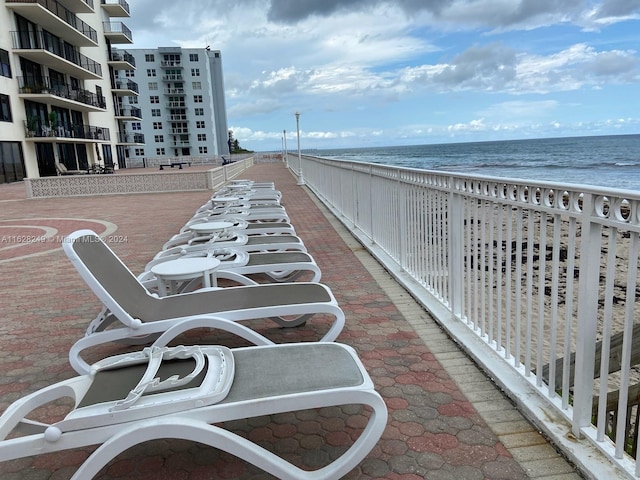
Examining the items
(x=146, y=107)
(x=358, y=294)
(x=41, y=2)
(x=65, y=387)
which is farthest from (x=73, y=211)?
(x=146, y=107)

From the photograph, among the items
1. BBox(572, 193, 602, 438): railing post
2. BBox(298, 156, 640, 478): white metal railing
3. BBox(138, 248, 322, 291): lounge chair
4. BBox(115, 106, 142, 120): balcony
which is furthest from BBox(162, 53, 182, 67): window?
BBox(572, 193, 602, 438): railing post

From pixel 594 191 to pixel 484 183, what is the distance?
1108mm

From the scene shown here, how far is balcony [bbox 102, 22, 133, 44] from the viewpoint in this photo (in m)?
46.9

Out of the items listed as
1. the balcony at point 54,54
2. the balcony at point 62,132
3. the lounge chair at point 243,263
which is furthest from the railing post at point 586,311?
the balcony at point 54,54

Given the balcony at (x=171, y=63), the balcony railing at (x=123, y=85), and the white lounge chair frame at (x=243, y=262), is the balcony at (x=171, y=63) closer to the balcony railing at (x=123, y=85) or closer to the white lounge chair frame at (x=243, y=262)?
the balcony railing at (x=123, y=85)

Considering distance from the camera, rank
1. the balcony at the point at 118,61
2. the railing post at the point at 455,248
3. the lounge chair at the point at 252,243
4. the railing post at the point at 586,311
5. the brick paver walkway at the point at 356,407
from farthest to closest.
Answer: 1. the balcony at the point at 118,61
2. the lounge chair at the point at 252,243
3. the railing post at the point at 455,248
4. the brick paver walkway at the point at 356,407
5. the railing post at the point at 586,311

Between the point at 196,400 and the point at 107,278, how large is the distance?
1.84 m

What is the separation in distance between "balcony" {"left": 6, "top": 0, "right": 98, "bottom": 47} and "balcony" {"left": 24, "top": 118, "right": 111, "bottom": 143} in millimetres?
6369

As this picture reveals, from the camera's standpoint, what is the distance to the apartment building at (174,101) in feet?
271

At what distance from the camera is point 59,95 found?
3312 cm

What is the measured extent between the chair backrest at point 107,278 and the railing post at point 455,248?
2364mm

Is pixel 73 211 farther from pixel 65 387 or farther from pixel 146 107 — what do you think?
pixel 146 107

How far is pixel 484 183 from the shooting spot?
126 inches

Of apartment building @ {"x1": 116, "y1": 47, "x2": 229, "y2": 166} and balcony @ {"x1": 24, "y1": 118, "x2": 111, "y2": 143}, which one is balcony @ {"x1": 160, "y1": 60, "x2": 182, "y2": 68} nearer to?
apartment building @ {"x1": 116, "y1": 47, "x2": 229, "y2": 166}
